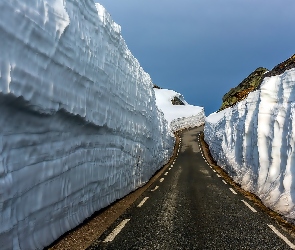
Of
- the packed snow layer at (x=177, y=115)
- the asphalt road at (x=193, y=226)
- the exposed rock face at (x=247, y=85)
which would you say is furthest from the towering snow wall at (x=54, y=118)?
the exposed rock face at (x=247, y=85)

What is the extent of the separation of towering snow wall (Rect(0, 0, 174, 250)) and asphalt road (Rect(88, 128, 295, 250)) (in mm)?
1101

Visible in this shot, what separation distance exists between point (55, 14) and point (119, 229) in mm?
4643

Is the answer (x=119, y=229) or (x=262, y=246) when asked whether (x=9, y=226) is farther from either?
(x=262, y=246)

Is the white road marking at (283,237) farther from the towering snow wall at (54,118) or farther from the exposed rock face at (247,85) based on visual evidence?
the exposed rock face at (247,85)

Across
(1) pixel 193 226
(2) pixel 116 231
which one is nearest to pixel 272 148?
(1) pixel 193 226

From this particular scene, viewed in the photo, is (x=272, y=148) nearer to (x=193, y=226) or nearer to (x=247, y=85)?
(x=193, y=226)

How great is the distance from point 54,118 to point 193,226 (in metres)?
4.04

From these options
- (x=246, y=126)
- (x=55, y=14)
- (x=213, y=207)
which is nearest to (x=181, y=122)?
(x=246, y=126)

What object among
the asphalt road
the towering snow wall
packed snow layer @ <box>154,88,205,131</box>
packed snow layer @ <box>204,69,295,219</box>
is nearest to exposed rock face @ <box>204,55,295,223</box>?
packed snow layer @ <box>204,69,295,219</box>

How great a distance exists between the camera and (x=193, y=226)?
7156mm

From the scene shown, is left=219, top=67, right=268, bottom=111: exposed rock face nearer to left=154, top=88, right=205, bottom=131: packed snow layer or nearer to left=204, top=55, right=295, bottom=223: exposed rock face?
left=154, top=88, right=205, bottom=131: packed snow layer

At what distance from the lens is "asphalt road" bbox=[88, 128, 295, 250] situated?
5.95m

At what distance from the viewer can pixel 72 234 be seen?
633cm

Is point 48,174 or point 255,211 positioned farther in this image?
point 255,211
